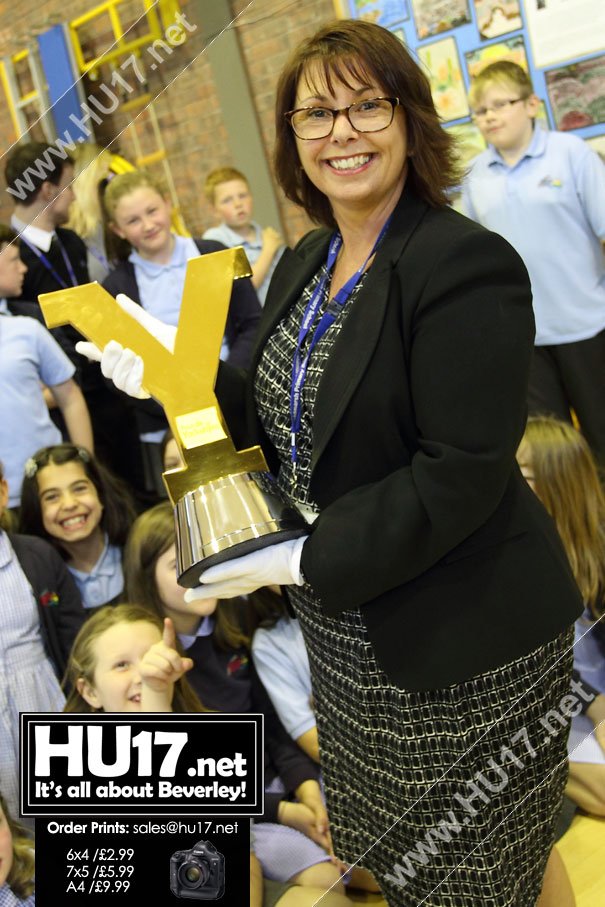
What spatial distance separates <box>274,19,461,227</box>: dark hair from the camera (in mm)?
1015

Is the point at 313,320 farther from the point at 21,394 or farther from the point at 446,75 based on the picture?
the point at 21,394

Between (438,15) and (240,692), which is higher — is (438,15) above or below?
above

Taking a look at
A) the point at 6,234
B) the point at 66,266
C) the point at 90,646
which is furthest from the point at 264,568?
the point at 66,266

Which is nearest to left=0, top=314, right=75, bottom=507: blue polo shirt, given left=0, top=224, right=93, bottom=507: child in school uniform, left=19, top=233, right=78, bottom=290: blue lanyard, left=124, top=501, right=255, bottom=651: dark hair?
left=0, top=224, right=93, bottom=507: child in school uniform

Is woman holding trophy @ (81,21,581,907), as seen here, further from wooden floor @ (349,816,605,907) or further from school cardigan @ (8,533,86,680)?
school cardigan @ (8,533,86,680)

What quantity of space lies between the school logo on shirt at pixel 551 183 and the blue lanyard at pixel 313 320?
0.49 m

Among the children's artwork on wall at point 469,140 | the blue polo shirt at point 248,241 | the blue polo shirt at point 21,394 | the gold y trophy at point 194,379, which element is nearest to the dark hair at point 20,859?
the blue polo shirt at point 21,394

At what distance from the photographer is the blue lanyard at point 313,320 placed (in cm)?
110

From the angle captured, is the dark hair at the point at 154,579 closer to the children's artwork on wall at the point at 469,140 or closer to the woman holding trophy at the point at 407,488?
the woman holding trophy at the point at 407,488

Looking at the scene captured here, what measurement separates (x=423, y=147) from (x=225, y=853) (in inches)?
40.3

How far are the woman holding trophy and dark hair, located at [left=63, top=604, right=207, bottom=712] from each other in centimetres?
57

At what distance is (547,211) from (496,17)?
292 millimetres

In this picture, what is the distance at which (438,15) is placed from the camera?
1.52 m

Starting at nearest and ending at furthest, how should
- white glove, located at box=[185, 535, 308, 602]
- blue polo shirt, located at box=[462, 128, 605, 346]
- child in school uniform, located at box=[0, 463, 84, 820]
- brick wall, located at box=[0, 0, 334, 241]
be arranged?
white glove, located at box=[185, 535, 308, 602], blue polo shirt, located at box=[462, 128, 605, 346], brick wall, located at box=[0, 0, 334, 241], child in school uniform, located at box=[0, 463, 84, 820]
